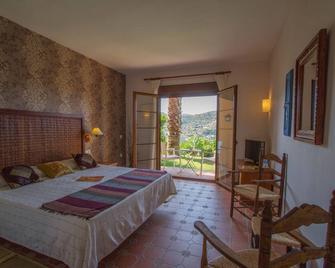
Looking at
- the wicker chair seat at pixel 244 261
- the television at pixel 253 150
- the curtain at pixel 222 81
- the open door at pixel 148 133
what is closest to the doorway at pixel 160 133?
the open door at pixel 148 133

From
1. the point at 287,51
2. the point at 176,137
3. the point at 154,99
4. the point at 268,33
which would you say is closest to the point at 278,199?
the point at 287,51

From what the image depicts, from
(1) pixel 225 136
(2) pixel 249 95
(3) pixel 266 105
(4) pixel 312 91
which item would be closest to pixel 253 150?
(1) pixel 225 136

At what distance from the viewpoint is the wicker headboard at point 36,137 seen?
265cm

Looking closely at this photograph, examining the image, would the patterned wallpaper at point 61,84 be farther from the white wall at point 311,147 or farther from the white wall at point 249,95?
the white wall at point 311,147

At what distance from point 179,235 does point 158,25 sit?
111 inches

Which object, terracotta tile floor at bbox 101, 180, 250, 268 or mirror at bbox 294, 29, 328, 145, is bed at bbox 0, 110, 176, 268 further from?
mirror at bbox 294, 29, 328, 145

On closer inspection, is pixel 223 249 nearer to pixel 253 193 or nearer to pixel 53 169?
pixel 253 193

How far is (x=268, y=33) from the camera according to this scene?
2969 mm

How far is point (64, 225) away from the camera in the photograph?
1.64m

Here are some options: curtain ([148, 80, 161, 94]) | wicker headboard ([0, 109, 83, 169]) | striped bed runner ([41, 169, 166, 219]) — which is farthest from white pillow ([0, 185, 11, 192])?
curtain ([148, 80, 161, 94])

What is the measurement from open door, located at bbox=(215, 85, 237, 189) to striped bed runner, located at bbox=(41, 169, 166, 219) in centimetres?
194

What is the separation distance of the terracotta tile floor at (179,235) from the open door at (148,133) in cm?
160

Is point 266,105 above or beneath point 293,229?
above

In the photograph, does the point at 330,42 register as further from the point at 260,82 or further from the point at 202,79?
the point at 202,79
